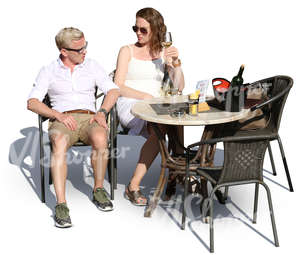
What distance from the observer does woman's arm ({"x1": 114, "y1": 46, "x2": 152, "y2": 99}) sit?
4.88 metres

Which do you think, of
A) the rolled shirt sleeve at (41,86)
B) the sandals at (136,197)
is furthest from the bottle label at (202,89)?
the rolled shirt sleeve at (41,86)

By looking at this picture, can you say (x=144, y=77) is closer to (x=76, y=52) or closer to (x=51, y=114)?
(x=76, y=52)

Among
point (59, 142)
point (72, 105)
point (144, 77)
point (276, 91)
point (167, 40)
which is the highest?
point (167, 40)

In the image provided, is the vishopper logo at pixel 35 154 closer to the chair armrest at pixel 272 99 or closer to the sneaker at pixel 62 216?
the sneaker at pixel 62 216

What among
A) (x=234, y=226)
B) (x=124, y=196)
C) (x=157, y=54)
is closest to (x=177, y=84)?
(x=157, y=54)

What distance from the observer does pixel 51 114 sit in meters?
4.52

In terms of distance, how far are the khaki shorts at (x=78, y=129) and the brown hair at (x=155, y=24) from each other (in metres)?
0.95

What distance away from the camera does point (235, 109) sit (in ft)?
13.9

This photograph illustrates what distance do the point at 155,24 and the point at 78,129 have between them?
1.22 metres

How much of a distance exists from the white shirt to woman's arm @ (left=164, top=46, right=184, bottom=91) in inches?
20.9

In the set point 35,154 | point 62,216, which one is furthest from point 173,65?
point 35,154

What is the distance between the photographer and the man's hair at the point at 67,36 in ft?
14.9

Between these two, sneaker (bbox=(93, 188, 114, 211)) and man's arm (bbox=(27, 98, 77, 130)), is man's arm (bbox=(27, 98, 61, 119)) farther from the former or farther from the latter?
sneaker (bbox=(93, 188, 114, 211))

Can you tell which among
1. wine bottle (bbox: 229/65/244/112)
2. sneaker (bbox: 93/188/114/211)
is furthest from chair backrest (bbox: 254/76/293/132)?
sneaker (bbox: 93/188/114/211)
